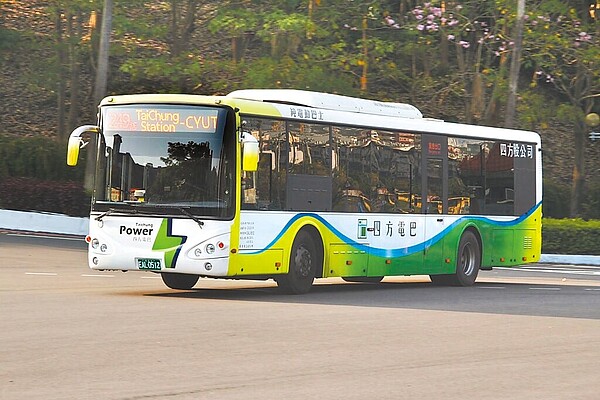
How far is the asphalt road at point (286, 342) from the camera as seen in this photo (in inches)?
410

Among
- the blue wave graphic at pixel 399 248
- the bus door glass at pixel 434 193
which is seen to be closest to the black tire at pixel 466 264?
the blue wave graphic at pixel 399 248

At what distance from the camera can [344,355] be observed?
41.5 feet

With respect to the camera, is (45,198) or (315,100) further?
(45,198)

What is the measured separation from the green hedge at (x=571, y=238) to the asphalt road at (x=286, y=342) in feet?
53.0

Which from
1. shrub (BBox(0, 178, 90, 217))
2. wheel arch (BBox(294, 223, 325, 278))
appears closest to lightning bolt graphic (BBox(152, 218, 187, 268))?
wheel arch (BBox(294, 223, 325, 278))

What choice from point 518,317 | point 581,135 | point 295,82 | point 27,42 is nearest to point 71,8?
point 27,42

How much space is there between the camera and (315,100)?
21.4 meters

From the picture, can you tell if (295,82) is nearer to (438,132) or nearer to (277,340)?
(438,132)

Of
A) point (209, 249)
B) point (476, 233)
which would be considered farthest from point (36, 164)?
point (209, 249)

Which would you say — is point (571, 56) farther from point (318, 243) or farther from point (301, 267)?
point (301, 267)

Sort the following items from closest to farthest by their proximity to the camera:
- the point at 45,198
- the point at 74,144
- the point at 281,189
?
1. the point at 74,144
2. the point at 281,189
3. the point at 45,198

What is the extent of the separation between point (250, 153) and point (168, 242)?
68.4 inches

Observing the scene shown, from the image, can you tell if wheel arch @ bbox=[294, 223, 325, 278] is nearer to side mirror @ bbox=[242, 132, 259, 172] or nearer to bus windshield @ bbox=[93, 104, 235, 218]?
bus windshield @ bbox=[93, 104, 235, 218]

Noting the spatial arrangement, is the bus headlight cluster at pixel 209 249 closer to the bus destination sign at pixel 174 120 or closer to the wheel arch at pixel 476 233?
the bus destination sign at pixel 174 120
